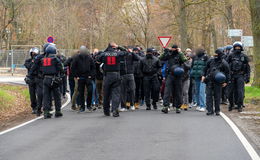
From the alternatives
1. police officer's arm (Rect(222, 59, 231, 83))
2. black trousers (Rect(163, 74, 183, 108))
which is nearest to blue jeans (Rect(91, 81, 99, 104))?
black trousers (Rect(163, 74, 183, 108))

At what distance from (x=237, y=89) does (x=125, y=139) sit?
6.53 metres

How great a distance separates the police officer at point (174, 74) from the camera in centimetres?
1543

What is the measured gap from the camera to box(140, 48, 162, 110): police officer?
16531 millimetres

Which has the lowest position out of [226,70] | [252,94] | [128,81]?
[252,94]

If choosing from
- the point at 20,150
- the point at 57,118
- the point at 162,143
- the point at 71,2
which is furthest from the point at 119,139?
the point at 71,2

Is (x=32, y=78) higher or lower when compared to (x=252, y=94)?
higher

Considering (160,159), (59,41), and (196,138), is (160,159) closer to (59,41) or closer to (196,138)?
(196,138)

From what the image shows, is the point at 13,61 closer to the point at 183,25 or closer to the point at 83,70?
the point at 183,25

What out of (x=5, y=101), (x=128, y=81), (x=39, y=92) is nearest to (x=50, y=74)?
(x=39, y=92)

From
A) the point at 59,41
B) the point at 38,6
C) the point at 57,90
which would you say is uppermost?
the point at 38,6

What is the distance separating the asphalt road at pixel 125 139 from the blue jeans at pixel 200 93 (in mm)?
2194

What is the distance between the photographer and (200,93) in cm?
1653

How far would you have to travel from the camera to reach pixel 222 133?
1123cm

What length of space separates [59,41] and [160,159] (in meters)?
45.3
